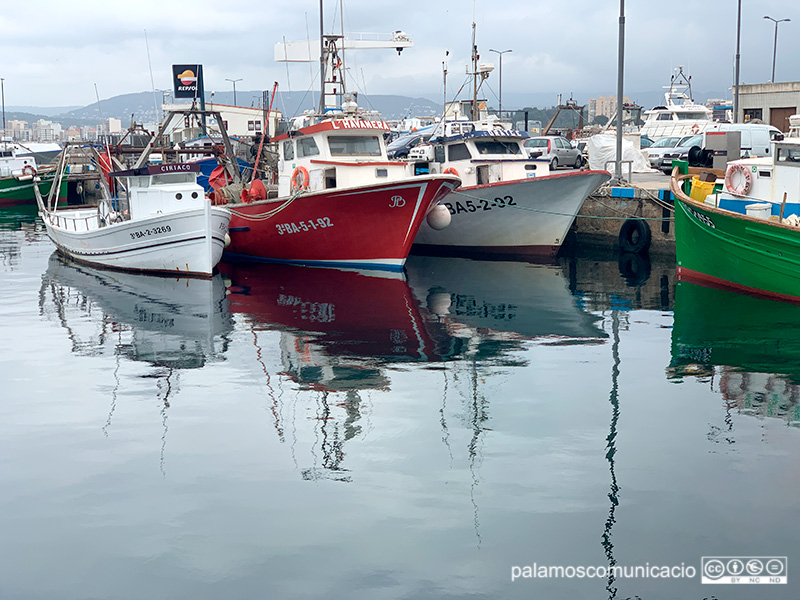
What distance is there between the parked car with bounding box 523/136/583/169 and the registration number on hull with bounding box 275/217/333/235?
12871 mm

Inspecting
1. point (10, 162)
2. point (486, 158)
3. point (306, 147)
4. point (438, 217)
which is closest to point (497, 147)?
point (486, 158)

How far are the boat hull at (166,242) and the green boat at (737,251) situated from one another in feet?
35.6

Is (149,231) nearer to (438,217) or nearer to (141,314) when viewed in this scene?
(141,314)

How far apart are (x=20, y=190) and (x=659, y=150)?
32.5 metres

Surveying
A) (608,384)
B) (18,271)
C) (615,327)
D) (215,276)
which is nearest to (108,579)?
(608,384)

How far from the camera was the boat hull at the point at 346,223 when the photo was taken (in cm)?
2058

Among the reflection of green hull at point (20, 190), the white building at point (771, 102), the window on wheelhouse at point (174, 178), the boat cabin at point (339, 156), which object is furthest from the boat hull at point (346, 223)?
the white building at point (771, 102)

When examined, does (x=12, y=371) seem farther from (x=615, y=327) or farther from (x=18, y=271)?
(x=18, y=271)

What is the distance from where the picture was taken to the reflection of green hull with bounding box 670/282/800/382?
12.4 m

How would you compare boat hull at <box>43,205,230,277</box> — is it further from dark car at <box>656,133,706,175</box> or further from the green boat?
dark car at <box>656,133,706,175</box>

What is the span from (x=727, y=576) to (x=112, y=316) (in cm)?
1337

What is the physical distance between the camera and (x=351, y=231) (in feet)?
70.7

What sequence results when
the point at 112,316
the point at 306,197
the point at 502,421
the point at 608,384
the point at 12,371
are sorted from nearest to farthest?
1. the point at 502,421
2. the point at 608,384
3. the point at 12,371
4. the point at 112,316
5. the point at 306,197

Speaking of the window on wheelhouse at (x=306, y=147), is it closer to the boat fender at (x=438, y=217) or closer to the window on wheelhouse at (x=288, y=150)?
the window on wheelhouse at (x=288, y=150)
